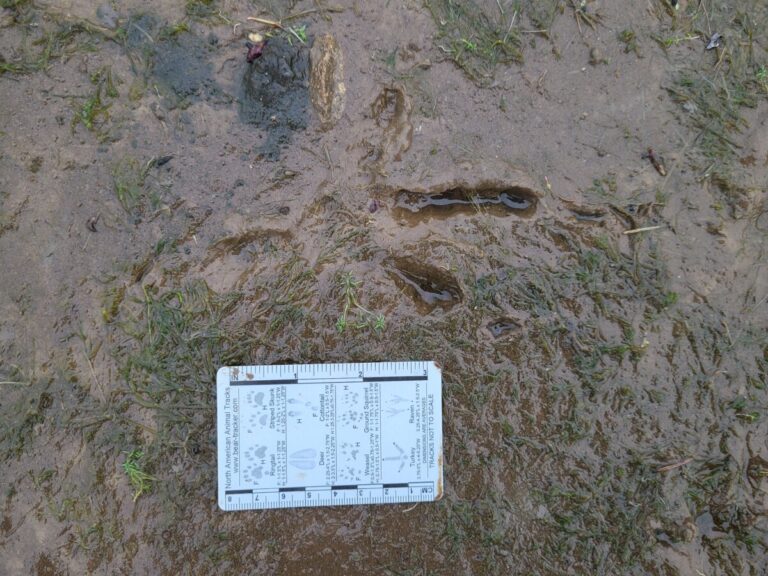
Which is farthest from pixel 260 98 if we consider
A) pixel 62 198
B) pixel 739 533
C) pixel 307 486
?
pixel 739 533

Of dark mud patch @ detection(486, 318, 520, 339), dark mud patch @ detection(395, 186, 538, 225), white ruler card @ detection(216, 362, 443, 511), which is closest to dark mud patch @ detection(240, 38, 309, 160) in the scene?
dark mud patch @ detection(395, 186, 538, 225)

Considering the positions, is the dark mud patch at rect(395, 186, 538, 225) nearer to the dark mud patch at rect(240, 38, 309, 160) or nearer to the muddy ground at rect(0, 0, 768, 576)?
the muddy ground at rect(0, 0, 768, 576)

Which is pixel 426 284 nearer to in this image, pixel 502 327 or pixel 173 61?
pixel 502 327

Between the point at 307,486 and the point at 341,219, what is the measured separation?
142 cm

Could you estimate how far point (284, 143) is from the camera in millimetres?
2725

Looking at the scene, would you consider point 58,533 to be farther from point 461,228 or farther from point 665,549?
point 665,549

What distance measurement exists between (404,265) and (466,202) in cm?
50

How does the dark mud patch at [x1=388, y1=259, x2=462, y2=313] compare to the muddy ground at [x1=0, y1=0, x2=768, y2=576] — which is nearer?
the muddy ground at [x1=0, y1=0, x2=768, y2=576]

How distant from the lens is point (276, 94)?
2.72 meters

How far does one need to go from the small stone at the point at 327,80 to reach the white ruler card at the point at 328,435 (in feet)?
4.48

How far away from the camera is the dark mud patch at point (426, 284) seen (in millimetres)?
2764

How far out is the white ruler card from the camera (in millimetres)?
2605

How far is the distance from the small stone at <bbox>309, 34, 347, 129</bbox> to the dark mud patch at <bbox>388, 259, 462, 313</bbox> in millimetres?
879

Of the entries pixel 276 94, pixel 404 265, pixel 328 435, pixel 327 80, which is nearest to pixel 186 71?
pixel 276 94
